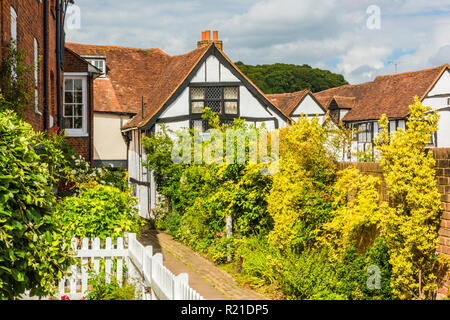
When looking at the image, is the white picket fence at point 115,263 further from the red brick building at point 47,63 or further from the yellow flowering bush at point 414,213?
the yellow flowering bush at point 414,213

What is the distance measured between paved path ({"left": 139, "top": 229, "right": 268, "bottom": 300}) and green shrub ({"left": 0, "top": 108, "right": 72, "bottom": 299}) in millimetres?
5177

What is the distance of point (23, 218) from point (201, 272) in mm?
7756

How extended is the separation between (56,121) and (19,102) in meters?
7.85

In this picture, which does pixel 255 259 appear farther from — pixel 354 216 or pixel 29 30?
pixel 29 30

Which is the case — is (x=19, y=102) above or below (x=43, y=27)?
below

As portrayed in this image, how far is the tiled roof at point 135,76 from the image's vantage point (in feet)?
81.3

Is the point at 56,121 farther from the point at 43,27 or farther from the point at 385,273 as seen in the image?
the point at 385,273

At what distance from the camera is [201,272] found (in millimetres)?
11594

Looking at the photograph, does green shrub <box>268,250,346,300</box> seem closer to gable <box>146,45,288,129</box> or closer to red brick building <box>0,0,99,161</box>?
red brick building <box>0,0,99,161</box>

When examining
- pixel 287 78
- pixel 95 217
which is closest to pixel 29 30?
pixel 95 217

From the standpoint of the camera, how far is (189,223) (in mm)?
15453

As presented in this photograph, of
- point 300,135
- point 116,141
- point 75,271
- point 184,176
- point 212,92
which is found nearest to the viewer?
point 75,271

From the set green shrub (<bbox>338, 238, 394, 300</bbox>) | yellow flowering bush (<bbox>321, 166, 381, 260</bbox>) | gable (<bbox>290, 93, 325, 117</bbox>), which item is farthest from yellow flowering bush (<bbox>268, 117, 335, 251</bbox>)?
gable (<bbox>290, 93, 325, 117</bbox>)
